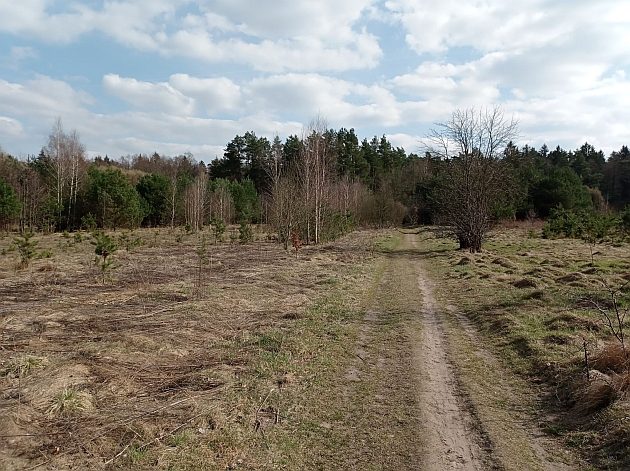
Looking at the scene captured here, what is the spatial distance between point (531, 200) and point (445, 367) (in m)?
56.1

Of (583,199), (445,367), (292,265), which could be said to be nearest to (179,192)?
(292,265)

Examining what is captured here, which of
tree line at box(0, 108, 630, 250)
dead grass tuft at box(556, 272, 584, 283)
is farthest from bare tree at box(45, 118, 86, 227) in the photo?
dead grass tuft at box(556, 272, 584, 283)

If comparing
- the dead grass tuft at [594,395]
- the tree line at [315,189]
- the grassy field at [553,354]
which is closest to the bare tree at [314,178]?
the tree line at [315,189]

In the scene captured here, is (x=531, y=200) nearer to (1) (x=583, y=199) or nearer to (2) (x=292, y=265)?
(1) (x=583, y=199)

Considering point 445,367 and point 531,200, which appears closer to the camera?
point 445,367

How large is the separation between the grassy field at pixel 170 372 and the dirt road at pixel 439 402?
0.47 m

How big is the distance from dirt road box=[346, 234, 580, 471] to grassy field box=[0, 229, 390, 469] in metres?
0.47

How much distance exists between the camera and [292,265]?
66.7ft

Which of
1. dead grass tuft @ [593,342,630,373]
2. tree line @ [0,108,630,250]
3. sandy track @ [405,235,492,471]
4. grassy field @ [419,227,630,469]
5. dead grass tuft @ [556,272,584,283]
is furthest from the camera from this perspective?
tree line @ [0,108,630,250]

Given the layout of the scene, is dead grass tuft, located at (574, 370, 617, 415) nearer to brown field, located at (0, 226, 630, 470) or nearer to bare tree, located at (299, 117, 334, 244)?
brown field, located at (0, 226, 630, 470)

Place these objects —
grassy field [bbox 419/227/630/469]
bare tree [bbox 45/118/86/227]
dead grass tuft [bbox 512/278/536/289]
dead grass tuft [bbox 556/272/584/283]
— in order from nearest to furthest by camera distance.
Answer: grassy field [bbox 419/227/630/469] < dead grass tuft [bbox 512/278/536/289] < dead grass tuft [bbox 556/272/584/283] < bare tree [bbox 45/118/86/227]

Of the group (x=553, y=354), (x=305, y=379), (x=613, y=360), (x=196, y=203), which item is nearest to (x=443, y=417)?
(x=305, y=379)

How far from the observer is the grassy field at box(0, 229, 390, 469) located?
15.5ft

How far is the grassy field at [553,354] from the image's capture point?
534cm
